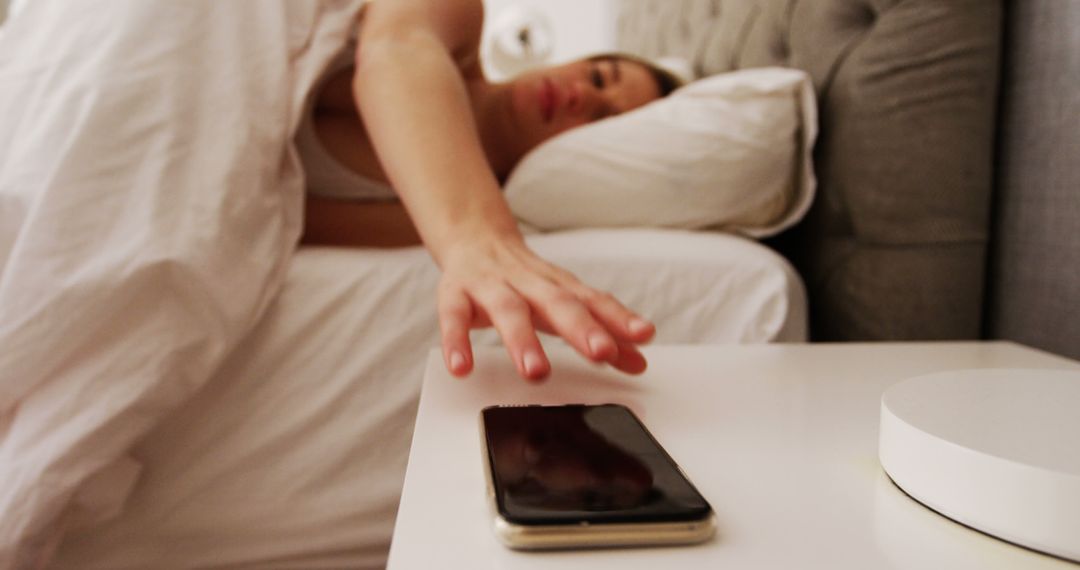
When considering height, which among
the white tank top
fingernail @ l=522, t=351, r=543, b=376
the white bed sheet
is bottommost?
the white bed sheet

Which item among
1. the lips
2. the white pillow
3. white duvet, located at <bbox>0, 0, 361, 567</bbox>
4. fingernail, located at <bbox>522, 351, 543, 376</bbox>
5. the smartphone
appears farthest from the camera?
the lips

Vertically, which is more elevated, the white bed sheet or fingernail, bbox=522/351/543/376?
fingernail, bbox=522/351/543/376

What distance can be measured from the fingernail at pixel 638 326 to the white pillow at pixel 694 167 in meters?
0.47

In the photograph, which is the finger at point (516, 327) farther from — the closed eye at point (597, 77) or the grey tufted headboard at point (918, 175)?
the closed eye at point (597, 77)

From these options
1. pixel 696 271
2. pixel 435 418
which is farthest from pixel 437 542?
pixel 696 271

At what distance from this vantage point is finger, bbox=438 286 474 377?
1.35ft

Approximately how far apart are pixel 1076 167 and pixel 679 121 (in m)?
0.42

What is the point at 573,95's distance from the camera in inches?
46.5

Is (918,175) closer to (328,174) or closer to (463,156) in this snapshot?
(463,156)

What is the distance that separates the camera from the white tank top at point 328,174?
3.02ft

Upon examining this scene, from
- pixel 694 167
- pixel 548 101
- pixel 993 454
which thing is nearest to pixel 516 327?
pixel 993 454

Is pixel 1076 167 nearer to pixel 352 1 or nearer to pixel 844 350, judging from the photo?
pixel 844 350

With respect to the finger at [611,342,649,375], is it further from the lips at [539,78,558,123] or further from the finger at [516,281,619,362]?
the lips at [539,78,558,123]

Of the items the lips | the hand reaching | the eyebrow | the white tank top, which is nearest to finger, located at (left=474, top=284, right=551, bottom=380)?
the hand reaching
